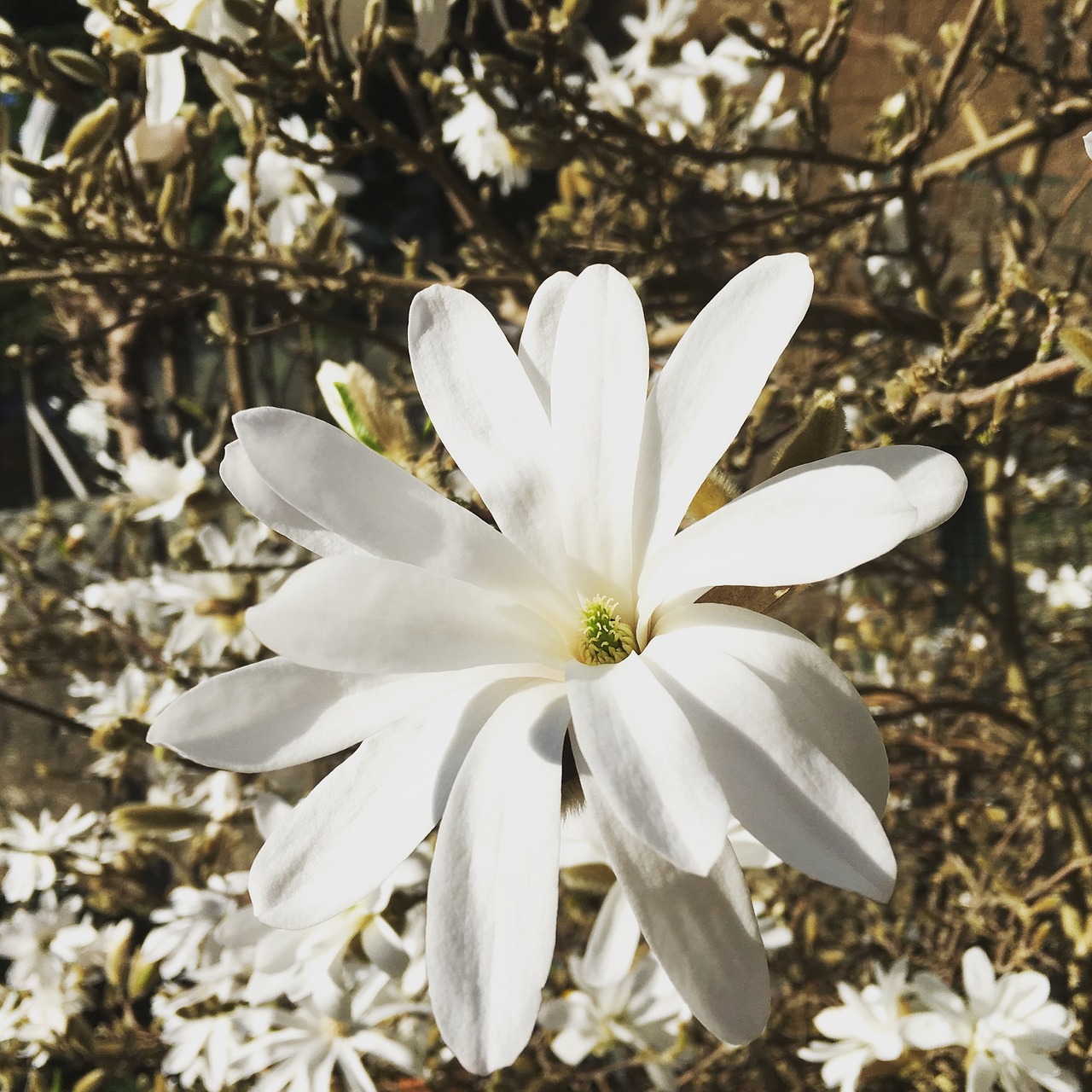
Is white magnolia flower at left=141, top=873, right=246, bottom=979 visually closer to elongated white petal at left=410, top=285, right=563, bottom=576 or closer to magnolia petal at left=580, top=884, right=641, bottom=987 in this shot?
magnolia petal at left=580, top=884, right=641, bottom=987

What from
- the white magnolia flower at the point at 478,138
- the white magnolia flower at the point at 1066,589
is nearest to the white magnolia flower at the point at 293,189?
the white magnolia flower at the point at 478,138

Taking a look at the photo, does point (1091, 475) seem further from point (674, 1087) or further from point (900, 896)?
point (674, 1087)

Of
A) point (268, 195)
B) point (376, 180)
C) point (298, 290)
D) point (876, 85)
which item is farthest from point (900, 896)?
point (376, 180)

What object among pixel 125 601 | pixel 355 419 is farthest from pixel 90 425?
pixel 355 419

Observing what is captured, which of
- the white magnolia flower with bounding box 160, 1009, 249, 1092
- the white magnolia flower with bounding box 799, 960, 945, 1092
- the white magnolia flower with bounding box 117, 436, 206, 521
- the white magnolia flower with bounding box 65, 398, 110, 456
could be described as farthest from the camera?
the white magnolia flower with bounding box 65, 398, 110, 456

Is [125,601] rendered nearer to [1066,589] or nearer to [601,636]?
[601,636]

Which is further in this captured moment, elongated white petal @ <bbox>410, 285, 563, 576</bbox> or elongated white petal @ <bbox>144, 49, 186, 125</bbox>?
elongated white petal @ <bbox>144, 49, 186, 125</bbox>

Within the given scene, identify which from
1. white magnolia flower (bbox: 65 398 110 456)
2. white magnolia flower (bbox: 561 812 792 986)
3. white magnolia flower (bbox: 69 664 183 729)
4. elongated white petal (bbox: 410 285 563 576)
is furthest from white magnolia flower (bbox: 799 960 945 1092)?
white magnolia flower (bbox: 65 398 110 456)

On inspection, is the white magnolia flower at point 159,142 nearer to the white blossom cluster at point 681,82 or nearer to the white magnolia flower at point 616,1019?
the white blossom cluster at point 681,82
